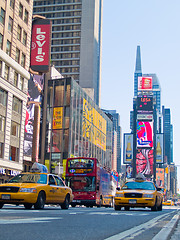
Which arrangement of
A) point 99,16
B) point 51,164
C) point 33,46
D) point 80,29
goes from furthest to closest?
1. point 99,16
2. point 80,29
3. point 51,164
4. point 33,46

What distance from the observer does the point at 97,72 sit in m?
125

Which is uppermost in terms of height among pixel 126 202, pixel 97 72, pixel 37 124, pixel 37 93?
pixel 97 72

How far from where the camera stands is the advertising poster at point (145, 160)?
17275 centimetres

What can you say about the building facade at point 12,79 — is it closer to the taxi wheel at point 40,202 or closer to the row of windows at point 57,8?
the taxi wheel at point 40,202

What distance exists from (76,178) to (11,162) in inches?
463

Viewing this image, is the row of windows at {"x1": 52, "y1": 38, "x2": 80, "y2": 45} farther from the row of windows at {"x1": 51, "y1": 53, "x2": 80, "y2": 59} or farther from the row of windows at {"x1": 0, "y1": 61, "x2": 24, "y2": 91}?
the row of windows at {"x1": 0, "y1": 61, "x2": 24, "y2": 91}

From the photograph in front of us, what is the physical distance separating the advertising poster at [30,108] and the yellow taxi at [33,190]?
36.7 meters

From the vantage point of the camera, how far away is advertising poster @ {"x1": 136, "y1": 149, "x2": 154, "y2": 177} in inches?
6801

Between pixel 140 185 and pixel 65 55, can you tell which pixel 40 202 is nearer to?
pixel 140 185

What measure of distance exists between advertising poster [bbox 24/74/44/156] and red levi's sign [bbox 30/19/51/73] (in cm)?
873

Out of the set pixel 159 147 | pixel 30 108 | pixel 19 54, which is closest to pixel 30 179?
pixel 19 54

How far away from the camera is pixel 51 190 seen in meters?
17.2

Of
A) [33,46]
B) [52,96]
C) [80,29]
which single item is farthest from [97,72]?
[33,46]

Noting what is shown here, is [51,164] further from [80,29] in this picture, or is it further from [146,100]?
[146,100]
